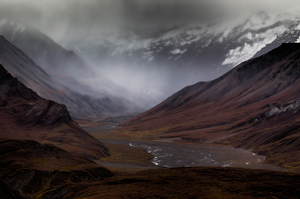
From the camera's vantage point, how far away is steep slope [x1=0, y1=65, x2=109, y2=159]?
125m

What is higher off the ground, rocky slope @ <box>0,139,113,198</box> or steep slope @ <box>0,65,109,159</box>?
steep slope @ <box>0,65,109,159</box>

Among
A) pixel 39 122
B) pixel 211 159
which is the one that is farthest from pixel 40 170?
pixel 39 122

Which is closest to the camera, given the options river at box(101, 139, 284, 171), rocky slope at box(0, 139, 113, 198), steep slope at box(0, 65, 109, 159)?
rocky slope at box(0, 139, 113, 198)

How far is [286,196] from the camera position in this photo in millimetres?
33656

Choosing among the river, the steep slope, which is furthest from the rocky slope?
the river

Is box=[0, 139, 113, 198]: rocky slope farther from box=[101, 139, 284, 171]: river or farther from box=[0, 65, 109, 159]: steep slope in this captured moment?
box=[101, 139, 284, 171]: river

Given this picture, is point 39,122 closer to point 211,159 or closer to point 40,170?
point 211,159

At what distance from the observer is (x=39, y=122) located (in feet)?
473

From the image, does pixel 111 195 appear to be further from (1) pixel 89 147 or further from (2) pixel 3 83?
(2) pixel 3 83

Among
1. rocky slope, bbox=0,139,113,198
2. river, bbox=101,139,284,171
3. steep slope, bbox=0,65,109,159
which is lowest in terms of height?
river, bbox=101,139,284,171

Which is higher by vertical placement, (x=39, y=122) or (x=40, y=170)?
(x=39, y=122)

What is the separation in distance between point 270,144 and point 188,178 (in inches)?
4057

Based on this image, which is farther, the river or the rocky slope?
the river

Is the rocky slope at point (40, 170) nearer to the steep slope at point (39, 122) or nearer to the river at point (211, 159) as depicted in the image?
the steep slope at point (39, 122)
